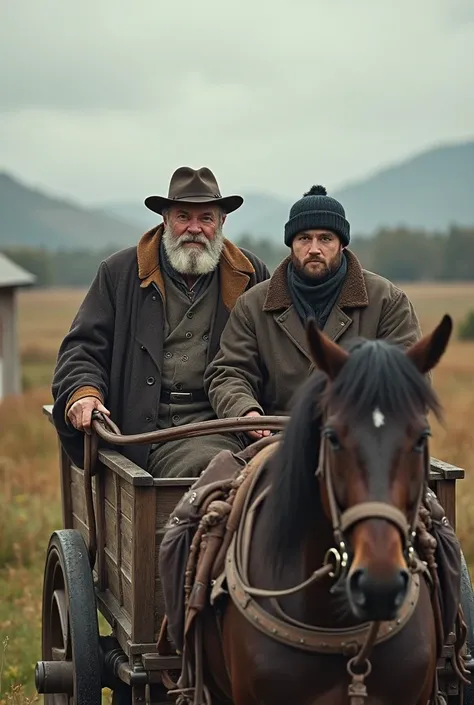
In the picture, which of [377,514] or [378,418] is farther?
[378,418]

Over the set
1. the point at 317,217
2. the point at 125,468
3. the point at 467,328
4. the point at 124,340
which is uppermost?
the point at 317,217

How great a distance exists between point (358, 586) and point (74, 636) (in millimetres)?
2420

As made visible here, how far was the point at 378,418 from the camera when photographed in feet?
11.2

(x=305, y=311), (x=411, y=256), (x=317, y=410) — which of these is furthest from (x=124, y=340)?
(x=411, y=256)

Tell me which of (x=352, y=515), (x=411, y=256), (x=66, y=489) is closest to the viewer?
(x=352, y=515)

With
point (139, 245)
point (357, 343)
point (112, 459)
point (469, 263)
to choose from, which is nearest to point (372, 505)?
point (357, 343)

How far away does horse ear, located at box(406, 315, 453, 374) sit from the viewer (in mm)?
3568

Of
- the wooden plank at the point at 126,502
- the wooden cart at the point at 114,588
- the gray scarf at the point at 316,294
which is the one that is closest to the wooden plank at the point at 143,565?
the wooden cart at the point at 114,588

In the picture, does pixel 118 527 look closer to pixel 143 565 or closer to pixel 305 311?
pixel 143 565

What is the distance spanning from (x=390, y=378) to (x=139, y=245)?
323 cm

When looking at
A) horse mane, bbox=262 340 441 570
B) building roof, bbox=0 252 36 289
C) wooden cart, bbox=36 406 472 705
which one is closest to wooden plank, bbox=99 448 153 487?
wooden cart, bbox=36 406 472 705

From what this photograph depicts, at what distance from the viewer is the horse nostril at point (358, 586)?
10.5ft

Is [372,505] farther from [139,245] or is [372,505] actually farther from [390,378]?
[139,245]

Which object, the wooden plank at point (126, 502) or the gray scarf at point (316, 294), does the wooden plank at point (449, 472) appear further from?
the wooden plank at point (126, 502)
